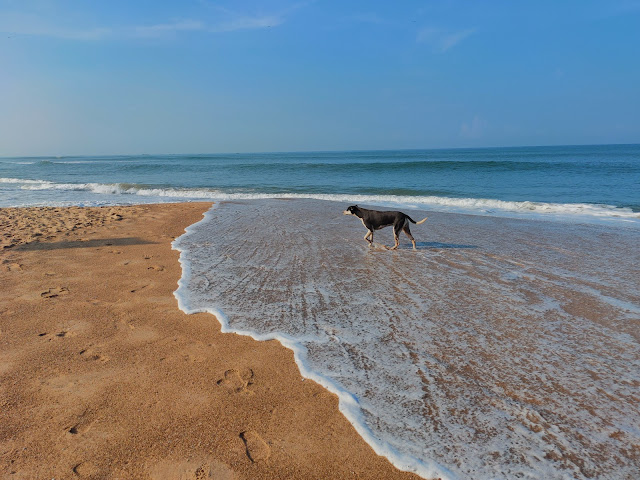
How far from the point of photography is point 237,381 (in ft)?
11.1

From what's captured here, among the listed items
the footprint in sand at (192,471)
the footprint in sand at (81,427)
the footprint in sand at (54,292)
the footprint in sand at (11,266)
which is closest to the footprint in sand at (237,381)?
the footprint in sand at (192,471)

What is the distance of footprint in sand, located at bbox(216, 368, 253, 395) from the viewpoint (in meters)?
3.27

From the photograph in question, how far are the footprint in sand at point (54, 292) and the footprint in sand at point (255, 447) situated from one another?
4017mm

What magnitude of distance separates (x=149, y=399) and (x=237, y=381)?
0.69 metres

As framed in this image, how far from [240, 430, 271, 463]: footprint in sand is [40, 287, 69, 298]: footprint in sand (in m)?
4.02

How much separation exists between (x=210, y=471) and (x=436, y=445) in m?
1.46

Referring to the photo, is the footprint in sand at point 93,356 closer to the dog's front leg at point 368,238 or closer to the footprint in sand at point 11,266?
the footprint in sand at point 11,266

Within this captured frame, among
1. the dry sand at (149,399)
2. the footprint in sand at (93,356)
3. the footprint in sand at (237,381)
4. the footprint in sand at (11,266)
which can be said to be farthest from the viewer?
the footprint in sand at (11,266)

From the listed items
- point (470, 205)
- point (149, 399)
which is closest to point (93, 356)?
point (149, 399)

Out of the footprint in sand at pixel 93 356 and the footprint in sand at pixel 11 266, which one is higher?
the footprint in sand at pixel 93 356

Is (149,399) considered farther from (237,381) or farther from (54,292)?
(54,292)

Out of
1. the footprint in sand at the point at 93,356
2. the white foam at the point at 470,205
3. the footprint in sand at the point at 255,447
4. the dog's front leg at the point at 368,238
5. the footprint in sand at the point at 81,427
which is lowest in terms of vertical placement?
the white foam at the point at 470,205

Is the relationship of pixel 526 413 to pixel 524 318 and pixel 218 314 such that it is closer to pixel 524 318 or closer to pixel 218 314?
pixel 524 318

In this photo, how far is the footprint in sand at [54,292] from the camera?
534cm
